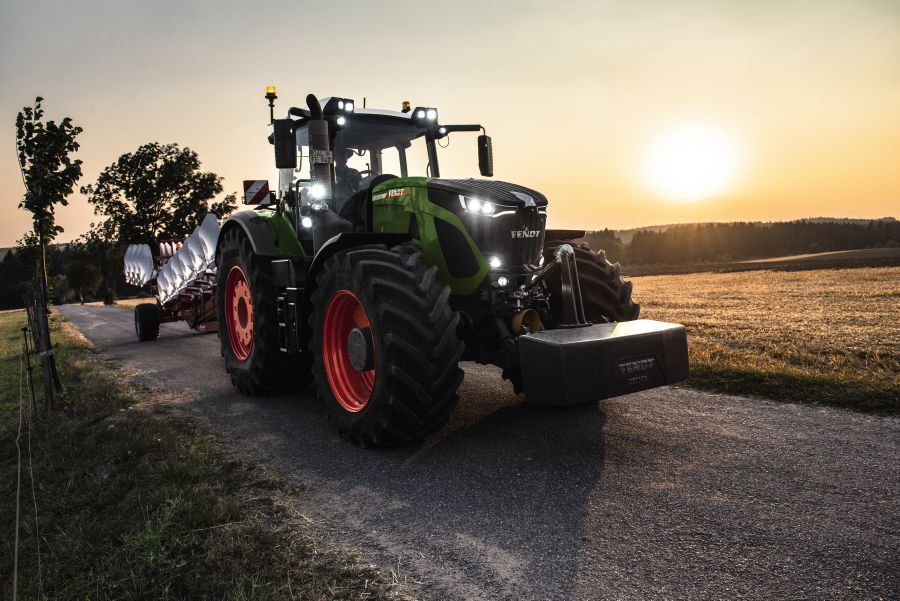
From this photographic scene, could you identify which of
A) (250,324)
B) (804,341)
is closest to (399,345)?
(250,324)

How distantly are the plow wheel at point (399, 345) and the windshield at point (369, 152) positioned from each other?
1.30 metres

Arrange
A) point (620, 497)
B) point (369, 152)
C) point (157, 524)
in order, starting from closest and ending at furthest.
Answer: point (157, 524) < point (620, 497) < point (369, 152)


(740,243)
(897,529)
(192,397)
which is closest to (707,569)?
(897,529)

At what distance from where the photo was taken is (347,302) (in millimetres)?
4793

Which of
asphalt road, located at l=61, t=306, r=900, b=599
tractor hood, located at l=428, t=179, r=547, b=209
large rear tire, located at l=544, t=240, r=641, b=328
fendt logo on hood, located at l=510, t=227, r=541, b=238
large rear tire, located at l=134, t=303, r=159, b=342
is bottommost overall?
asphalt road, located at l=61, t=306, r=900, b=599

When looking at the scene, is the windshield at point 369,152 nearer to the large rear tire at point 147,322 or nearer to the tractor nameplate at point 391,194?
the tractor nameplate at point 391,194

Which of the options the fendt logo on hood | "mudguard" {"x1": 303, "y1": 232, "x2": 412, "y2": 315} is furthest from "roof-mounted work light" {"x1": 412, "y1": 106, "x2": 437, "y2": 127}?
the fendt logo on hood

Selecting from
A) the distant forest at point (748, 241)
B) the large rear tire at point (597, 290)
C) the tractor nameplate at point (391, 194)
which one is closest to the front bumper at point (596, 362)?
the large rear tire at point (597, 290)

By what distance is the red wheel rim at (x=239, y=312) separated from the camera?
22.3ft

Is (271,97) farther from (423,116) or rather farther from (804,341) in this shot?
(804,341)

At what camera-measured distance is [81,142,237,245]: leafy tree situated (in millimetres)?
39906

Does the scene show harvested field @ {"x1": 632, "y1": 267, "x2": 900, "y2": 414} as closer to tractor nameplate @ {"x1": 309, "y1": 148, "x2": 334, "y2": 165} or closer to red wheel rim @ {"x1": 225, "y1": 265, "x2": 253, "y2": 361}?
tractor nameplate @ {"x1": 309, "y1": 148, "x2": 334, "y2": 165}

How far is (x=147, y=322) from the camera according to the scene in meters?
12.4

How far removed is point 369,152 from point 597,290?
2.54 metres
